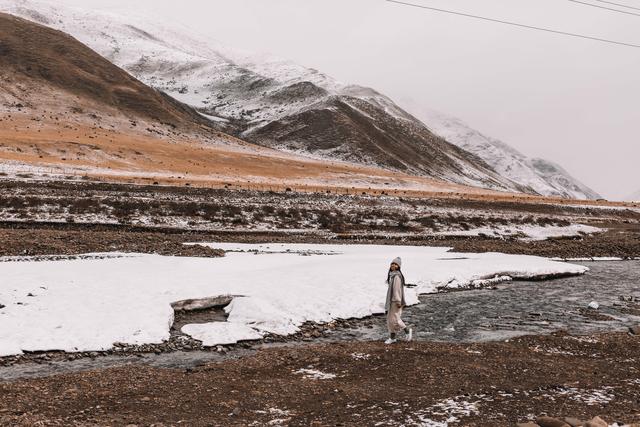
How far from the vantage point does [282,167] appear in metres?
139

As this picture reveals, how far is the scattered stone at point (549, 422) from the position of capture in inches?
395

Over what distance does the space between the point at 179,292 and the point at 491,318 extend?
48.9 ft

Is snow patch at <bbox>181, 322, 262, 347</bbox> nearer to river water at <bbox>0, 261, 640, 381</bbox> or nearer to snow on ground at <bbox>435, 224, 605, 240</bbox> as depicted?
river water at <bbox>0, 261, 640, 381</bbox>

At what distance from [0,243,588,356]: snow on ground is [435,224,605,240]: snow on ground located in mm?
28123

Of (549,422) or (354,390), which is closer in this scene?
(549,422)

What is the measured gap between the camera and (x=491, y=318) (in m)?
23.2

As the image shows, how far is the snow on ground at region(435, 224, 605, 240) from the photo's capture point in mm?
63688

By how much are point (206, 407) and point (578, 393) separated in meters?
9.86

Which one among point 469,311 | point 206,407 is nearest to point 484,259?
point 469,311

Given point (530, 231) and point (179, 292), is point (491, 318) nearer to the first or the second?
point (179, 292)

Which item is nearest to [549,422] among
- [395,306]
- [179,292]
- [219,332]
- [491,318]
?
[395,306]

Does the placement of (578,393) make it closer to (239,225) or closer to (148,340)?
(148,340)

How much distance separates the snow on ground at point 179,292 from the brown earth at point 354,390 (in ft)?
10.4

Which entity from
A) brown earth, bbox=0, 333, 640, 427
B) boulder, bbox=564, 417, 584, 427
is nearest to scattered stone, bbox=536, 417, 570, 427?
boulder, bbox=564, 417, 584, 427
